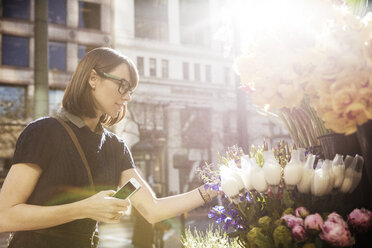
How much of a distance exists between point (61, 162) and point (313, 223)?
1.25 m

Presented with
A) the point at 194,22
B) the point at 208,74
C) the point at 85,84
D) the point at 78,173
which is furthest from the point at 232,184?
the point at 194,22

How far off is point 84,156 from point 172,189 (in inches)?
1154

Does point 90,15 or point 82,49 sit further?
point 90,15

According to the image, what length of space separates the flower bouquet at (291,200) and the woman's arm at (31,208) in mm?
555

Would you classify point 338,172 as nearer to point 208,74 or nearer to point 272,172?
point 272,172

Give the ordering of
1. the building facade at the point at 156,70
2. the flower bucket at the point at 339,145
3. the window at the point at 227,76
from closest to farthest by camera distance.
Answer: the flower bucket at the point at 339,145
the building facade at the point at 156,70
the window at the point at 227,76

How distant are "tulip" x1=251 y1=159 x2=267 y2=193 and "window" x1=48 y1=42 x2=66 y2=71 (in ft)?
91.8

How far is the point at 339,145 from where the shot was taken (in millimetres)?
1712

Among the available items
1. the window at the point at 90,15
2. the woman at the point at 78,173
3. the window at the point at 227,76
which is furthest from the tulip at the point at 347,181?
the window at the point at 227,76

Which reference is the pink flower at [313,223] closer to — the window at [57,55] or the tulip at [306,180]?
the tulip at [306,180]

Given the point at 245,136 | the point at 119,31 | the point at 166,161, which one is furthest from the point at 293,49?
the point at 119,31

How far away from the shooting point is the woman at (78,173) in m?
1.76

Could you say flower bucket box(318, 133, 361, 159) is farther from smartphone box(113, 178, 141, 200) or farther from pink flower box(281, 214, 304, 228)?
smartphone box(113, 178, 141, 200)

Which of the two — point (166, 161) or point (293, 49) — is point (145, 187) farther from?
point (166, 161)
